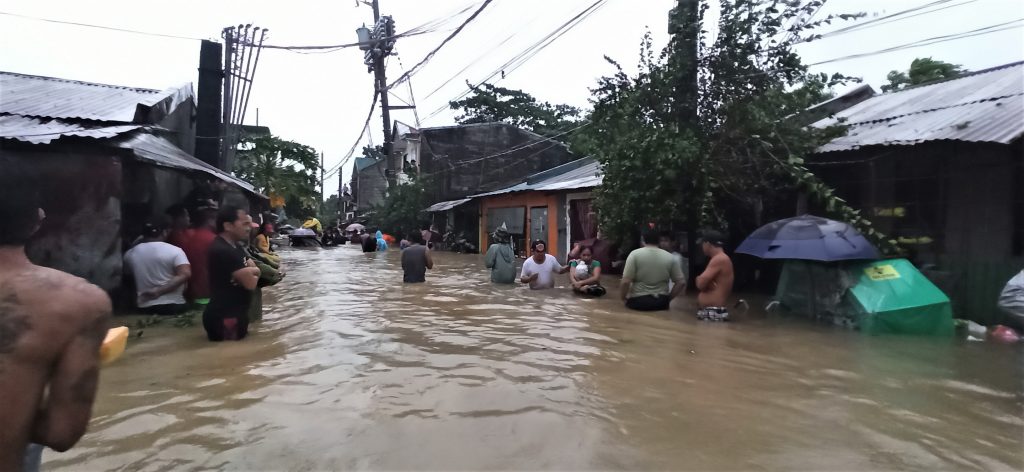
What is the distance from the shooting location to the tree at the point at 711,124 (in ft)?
29.5

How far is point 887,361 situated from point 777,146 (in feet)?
14.9

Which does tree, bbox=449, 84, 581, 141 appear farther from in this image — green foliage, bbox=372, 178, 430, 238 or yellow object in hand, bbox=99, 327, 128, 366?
yellow object in hand, bbox=99, 327, 128, 366

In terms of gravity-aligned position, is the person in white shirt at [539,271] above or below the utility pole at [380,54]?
below

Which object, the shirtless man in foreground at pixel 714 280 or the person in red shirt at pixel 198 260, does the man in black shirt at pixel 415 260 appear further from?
the shirtless man in foreground at pixel 714 280

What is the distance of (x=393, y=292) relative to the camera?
10102mm

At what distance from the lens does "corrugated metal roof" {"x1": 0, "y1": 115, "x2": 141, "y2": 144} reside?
6.14 metres

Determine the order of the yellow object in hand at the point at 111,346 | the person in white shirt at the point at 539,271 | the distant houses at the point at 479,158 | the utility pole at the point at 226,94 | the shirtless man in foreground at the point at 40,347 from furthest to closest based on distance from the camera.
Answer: the distant houses at the point at 479,158
the utility pole at the point at 226,94
the person in white shirt at the point at 539,271
the yellow object in hand at the point at 111,346
the shirtless man in foreground at the point at 40,347

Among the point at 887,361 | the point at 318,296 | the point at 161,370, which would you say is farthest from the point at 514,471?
the point at 318,296

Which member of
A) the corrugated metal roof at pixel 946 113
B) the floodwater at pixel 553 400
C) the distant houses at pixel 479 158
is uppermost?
the distant houses at pixel 479 158

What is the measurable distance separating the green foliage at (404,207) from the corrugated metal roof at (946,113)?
2077cm

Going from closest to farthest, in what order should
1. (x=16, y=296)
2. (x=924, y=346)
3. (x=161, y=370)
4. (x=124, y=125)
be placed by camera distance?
(x=16, y=296) → (x=161, y=370) → (x=924, y=346) → (x=124, y=125)

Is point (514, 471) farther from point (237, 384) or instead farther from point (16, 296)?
point (237, 384)

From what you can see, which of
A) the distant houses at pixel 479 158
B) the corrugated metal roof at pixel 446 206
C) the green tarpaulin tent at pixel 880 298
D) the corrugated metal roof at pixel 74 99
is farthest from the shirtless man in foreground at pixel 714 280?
the distant houses at pixel 479 158

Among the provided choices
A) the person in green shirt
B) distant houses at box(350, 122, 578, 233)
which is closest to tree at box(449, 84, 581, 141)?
distant houses at box(350, 122, 578, 233)
